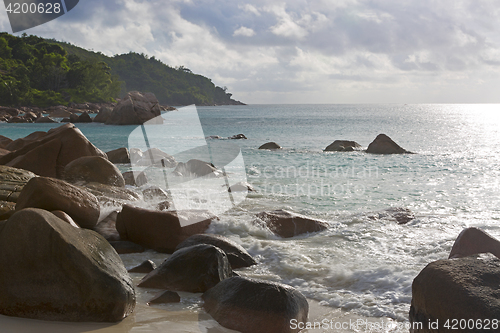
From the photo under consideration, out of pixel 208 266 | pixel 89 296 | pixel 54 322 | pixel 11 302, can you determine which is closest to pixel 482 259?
pixel 208 266

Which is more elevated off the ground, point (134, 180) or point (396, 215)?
point (134, 180)

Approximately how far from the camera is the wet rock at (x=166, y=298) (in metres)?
3.25

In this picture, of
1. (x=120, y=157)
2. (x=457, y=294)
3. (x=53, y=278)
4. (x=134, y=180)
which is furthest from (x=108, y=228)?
(x=120, y=157)

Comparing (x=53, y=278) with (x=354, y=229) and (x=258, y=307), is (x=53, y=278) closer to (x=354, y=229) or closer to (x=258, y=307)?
(x=258, y=307)

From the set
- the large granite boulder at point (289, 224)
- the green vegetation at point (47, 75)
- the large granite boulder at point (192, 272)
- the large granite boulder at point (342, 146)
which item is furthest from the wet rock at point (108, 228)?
the green vegetation at point (47, 75)

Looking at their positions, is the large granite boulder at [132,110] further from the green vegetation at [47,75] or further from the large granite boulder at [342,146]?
the green vegetation at [47,75]

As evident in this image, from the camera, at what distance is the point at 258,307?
288cm

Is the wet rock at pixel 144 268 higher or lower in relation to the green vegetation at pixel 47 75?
lower

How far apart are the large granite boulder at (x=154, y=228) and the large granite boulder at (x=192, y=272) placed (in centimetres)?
115

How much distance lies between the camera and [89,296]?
2.77 meters

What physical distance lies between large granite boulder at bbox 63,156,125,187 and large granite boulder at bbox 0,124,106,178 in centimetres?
37

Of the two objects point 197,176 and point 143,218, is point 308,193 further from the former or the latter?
point 143,218

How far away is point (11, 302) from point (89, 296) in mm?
538

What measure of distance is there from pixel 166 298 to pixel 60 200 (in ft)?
6.97
